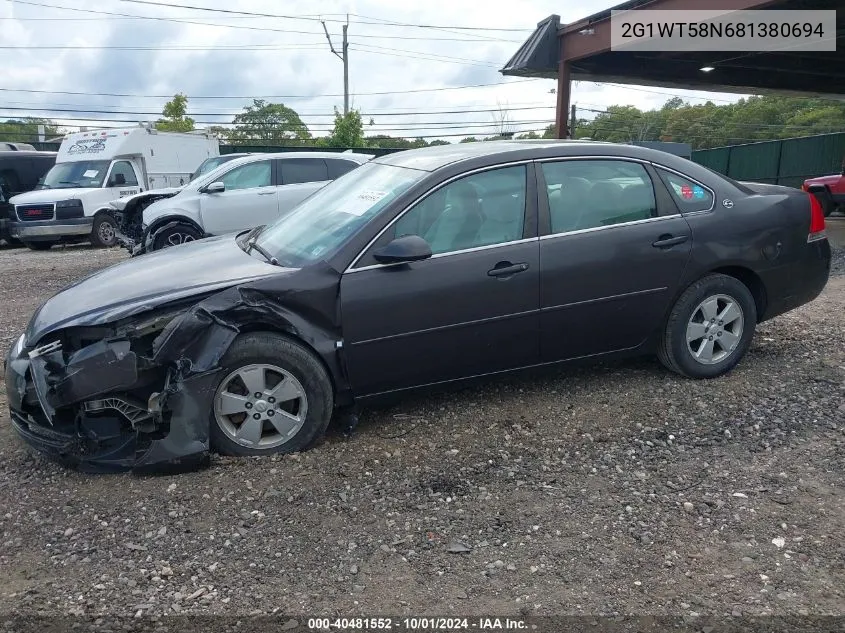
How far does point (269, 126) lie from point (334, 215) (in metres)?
58.4

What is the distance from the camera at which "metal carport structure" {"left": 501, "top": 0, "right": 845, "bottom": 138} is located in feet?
36.2

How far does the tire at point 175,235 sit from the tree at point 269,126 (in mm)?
32765

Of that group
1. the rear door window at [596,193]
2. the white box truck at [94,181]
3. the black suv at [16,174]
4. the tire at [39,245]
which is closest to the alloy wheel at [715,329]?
→ the rear door window at [596,193]

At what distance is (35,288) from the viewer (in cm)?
870

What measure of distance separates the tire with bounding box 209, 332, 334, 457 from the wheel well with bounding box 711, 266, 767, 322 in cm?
279

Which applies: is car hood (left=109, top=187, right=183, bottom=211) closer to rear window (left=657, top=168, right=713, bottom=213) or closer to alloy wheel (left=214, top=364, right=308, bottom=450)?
alloy wheel (left=214, top=364, right=308, bottom=450)

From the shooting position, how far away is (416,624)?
2494mm

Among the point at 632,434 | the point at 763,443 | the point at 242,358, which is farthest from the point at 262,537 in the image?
the point at 763,443

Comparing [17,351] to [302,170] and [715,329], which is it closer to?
[715,329]

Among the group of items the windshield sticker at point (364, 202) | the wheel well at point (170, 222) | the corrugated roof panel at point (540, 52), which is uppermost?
the corrugated roof panel at point (540, 52)

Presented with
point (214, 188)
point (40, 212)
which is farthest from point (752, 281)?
point (40, 212)

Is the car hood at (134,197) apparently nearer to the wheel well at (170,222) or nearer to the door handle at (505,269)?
the wheel well at (170,222)

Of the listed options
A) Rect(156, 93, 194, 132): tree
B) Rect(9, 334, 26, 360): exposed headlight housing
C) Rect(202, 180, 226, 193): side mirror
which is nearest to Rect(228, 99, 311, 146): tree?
Rect(156, 93, 194, 132): tree

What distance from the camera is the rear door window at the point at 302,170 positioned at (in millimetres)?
10857
